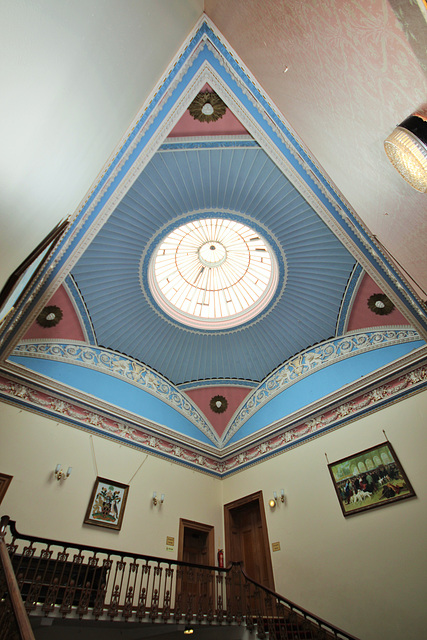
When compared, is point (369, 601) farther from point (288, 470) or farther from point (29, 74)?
point (29, 74)

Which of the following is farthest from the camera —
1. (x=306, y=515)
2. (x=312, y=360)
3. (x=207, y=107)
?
(x=312, y=360)

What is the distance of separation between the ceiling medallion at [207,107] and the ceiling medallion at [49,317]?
5311 millimetres

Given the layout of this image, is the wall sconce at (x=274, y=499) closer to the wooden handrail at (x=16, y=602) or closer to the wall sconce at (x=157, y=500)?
the wall sconce at (x=157, y=500)

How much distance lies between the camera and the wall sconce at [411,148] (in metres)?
1.71

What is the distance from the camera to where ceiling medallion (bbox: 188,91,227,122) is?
587cm

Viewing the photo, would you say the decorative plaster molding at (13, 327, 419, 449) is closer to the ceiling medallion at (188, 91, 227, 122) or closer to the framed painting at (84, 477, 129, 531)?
the framed painting at (84, 477, 129, 531)

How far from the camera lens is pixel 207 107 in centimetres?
604

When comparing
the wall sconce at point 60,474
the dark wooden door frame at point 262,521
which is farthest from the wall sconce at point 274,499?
the wall sconce at point 60,474

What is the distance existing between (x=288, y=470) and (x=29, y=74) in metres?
9.08

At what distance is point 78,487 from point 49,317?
390cm

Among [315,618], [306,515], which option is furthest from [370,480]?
[315,618]

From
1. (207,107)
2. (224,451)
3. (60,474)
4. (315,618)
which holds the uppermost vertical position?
(207,107)

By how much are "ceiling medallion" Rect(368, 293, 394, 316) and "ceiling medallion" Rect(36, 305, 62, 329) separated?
7572 millimetres

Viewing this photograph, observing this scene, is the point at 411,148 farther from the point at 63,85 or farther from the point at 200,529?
the point at 200,529
